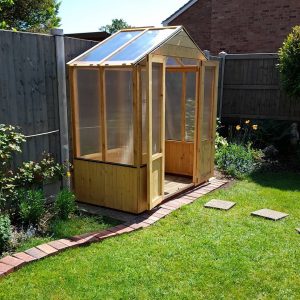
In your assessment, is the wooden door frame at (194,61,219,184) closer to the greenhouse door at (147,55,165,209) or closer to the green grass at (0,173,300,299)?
the greenhouse door at (147,55,165,209)

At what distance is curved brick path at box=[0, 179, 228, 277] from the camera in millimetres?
3920

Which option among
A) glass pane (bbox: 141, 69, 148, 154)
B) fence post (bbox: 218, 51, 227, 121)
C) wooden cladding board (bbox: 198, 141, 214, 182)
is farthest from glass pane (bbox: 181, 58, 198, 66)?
fence post (bbox: 218, 51, 227, 121)

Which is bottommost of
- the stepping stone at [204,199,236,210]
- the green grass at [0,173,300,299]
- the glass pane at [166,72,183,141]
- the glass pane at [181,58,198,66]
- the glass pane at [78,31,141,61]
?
the stepping stone at [204,199,236,210]

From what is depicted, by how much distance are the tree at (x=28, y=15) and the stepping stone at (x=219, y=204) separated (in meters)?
13.3

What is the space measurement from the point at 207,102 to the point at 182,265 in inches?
148

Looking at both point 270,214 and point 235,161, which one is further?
point 235,161

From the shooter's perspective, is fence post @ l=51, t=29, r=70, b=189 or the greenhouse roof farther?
fence post @ l=51, t=29, r=70, b=189

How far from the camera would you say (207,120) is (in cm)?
713

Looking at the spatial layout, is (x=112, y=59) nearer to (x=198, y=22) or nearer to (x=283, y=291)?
(x=283, y=291)

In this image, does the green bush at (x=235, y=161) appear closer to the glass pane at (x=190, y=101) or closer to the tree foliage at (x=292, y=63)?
the glass pane at (x=190, y=101)

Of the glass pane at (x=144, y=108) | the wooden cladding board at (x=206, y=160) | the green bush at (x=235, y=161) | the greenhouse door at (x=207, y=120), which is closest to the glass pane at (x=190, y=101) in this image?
the greenhouse door at (x=207, y=120)

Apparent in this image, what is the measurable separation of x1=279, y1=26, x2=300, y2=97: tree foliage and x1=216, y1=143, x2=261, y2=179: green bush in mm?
1816

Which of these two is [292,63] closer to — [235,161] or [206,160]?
[235,161]

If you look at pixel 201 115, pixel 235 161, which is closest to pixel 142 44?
pixel 201 115
